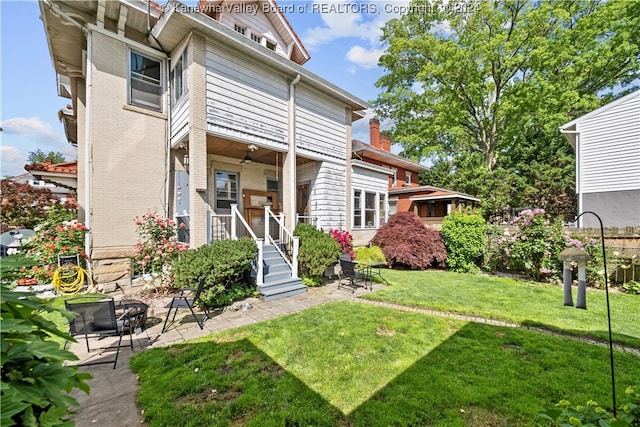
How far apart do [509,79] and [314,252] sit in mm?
22443

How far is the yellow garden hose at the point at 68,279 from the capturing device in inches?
259

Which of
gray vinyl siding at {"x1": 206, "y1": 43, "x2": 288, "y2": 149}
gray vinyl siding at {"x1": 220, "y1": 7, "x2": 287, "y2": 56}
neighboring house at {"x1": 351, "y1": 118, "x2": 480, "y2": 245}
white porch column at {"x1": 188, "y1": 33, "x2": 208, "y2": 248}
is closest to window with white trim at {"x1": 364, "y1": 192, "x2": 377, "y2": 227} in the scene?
neighboring house at {"x1": 351, "y1": 118, "x2": 480, "y2": 245}

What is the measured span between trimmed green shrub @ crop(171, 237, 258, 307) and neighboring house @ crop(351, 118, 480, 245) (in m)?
6.09

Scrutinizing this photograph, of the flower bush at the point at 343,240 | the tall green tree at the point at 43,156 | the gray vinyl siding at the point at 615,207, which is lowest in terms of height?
the flower bush at the point at 343,240

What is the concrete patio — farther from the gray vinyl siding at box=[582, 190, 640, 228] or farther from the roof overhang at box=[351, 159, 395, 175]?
the gray vinyl siding at box=[582, 190, 640, 228]

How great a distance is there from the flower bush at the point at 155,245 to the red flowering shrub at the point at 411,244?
24.7ft

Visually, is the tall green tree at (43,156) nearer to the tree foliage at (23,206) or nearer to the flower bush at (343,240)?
the tree foliage at (23,206)

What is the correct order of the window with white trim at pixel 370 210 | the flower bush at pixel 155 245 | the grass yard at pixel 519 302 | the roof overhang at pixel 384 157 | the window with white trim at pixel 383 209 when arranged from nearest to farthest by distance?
1. the grass yard at pixel 519 302
2. the flower bush at pixel 155 245
3. the window with white trim at pixel 370 210
4. the window with white trim at pixel 383 209
5. the roof overhang at pixel 384 157

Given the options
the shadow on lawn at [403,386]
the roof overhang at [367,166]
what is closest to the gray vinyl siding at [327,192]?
the roof overhang at [367,166]

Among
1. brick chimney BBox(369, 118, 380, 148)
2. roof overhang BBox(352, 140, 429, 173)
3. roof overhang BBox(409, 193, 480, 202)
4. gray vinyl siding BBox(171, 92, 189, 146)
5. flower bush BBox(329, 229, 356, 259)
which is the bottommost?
flower bush BBox(329, 229, 356, 259)

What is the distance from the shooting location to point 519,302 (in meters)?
6.40

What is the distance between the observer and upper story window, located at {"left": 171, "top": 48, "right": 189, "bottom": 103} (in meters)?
7.31

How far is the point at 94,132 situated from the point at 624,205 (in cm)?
1997

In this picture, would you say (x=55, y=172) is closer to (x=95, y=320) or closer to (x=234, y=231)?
(x=234, y=231)
